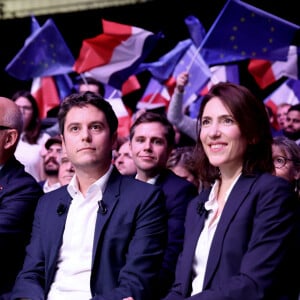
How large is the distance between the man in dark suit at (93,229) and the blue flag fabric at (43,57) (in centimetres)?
420

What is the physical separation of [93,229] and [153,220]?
12.9 inches

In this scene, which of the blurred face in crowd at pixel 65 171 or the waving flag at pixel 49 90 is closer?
the blurred face in crowd at pixel 65 171

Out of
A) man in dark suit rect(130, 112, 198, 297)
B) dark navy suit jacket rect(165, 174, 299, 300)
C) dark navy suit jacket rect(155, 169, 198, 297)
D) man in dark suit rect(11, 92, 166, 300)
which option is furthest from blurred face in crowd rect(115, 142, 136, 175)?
dark navy suit jacket rect(165, 174, 299, 300)

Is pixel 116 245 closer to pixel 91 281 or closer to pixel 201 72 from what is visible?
pixel 91 281

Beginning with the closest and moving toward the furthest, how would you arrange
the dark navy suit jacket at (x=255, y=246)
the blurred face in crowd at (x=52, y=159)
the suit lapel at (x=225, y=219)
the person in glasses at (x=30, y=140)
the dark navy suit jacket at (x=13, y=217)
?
1. the dark navy suit jacket at (x=255, y=246)
2. the suit lapel at (x=225, y=219)
3. the dark navy suit jacket at (x=13, y=217)
4. the blurred face in crowd at (x=52, y=159)
5. the person in glasses at (x=30, y=140)

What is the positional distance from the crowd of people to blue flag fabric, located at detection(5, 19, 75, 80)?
382 centimetres

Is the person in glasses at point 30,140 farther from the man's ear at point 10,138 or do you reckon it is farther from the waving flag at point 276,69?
the waving flag at point 276,69

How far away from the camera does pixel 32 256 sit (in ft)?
12.5

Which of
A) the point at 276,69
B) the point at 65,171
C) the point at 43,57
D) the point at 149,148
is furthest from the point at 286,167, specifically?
the point at 43,57

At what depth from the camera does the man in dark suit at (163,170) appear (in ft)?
14.5

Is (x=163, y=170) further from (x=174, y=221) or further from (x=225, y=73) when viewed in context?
(x=225, y=73)

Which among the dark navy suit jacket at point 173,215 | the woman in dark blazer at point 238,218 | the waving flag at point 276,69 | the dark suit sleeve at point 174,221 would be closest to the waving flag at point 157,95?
the waving flag at point 276,69

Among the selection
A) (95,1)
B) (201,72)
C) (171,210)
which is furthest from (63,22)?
(171,210)

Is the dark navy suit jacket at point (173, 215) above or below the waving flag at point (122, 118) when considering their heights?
below
